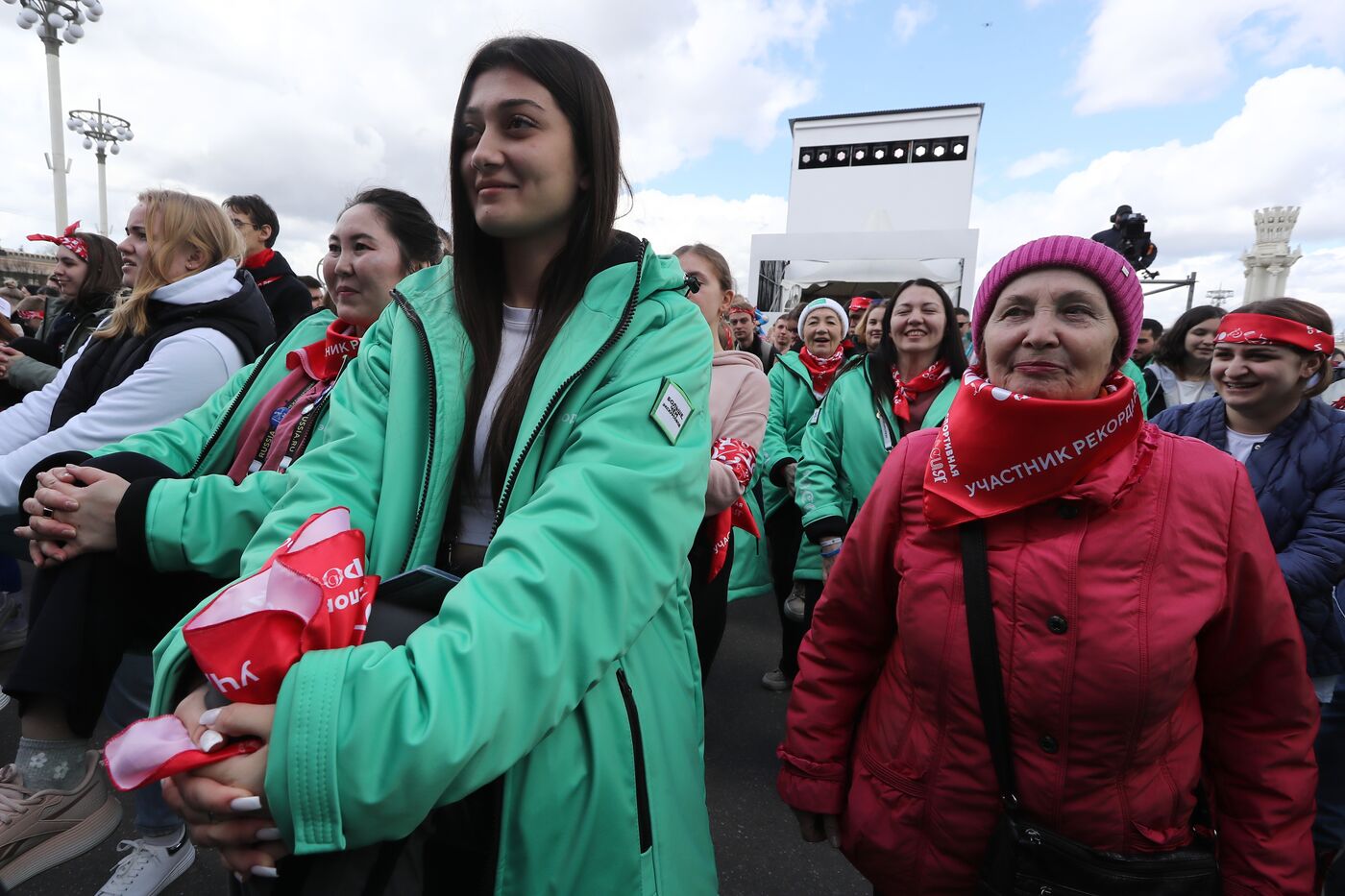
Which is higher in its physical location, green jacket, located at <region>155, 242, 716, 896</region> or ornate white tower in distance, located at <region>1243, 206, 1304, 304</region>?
ornate white tower in distance, located at <region>1243, 206, 1304, 304</region>

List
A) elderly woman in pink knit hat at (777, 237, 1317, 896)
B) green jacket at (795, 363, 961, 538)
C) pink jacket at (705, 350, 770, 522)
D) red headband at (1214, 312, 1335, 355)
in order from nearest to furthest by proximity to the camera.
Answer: elderly woman in pink knit hat at (777, 237, 1317, 896) → red headband at (1214, 312, 1335, 355) → pink jacket at (705, 350, 770, 522) → green jacket at (795, 363, 961, 538)

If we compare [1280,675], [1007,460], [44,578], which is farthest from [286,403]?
[1280,675]

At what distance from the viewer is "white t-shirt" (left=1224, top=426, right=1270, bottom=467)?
2.32 m

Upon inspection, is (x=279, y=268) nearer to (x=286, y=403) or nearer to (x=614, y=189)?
(x=286, y=403)

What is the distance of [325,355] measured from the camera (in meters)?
1.99

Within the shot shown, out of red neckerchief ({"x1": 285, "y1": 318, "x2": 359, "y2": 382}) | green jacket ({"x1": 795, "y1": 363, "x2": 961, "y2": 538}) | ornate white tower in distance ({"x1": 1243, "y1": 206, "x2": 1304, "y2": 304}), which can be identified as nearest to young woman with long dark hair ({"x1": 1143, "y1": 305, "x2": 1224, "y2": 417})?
green jacket ({"x1": 795, "y1": 363, "x2": 961, "y2": 538})

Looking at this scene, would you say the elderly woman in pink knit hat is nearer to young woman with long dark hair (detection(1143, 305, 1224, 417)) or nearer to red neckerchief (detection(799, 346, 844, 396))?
red neckerchief (detection(799, 346, 844, 396))

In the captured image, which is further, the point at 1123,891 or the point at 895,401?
the point at 895,401

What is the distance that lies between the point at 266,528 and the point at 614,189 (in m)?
0.87

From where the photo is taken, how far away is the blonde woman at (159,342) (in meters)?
Answer: 2.03

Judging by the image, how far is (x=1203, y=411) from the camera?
254cm

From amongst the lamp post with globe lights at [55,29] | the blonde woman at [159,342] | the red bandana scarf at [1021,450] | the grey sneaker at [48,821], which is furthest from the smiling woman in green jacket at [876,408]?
the lamp post with globe lights at [55,29]

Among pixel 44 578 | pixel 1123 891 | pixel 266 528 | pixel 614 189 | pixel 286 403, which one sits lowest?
pixel 1123 891

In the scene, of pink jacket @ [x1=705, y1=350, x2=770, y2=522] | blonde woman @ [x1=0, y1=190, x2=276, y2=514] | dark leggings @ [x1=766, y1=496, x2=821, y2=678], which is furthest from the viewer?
dark leggings @ [x1=766, y1=496, x2=821, y2=678]
